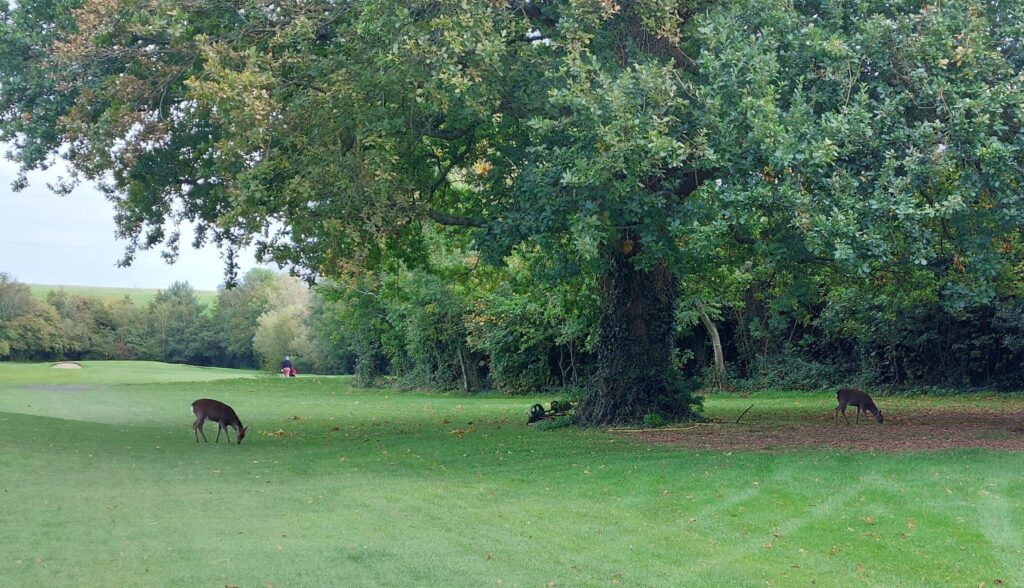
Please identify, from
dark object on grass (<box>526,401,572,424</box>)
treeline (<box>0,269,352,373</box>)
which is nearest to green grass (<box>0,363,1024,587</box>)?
dark object on grass (<box>526,401,572,424</box>)

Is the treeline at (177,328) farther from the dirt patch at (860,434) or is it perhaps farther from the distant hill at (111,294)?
the dirt patch at (860,434)

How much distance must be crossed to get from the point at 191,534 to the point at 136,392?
32.8 m

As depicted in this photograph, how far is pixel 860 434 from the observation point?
20141mm

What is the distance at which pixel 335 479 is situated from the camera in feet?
49.5

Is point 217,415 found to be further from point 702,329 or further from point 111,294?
point 111,294

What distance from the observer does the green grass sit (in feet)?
31.0

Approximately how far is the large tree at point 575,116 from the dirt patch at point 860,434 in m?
3.12

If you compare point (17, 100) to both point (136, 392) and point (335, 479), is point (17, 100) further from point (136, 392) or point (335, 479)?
point (136, 392)

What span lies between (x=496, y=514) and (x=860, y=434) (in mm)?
10925

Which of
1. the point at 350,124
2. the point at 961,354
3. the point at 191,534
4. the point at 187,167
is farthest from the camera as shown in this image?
the point at 961,354

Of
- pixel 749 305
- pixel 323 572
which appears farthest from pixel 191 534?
pixel 749 305

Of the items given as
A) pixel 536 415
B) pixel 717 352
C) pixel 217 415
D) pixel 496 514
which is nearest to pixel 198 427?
pixel 217 415

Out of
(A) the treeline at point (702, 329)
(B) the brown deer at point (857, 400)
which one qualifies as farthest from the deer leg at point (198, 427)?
(B) the brown deer at point (857, 400)

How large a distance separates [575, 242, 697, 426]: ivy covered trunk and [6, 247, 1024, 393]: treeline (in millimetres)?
1456
